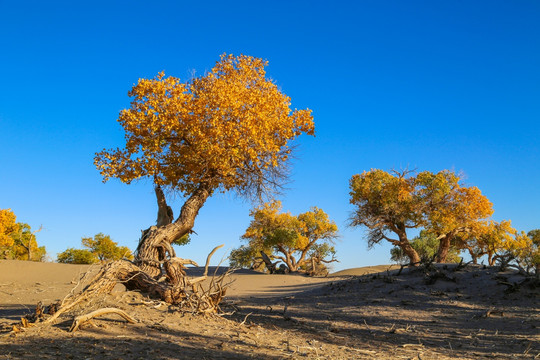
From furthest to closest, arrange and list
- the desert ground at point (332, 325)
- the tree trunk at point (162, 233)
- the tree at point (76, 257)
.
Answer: the tree at point (76, 257)
the tree trunk at point (162, 233)
the desert ground at point (332, 325)

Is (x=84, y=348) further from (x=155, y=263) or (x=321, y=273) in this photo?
(x=321, y=273)

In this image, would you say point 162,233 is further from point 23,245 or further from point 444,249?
point 23,245

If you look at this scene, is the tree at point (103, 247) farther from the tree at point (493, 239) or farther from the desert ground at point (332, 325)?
the tree at point (493, 239)

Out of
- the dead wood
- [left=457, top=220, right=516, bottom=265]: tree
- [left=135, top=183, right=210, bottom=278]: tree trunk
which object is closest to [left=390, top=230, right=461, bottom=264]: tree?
[left=457, top=220, right=516, bottom=265]: tree

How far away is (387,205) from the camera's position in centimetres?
2811

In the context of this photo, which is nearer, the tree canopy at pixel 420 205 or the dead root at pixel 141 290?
the dead root at pixel 141 290

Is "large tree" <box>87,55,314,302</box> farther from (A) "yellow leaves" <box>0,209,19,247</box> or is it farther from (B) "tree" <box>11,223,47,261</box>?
(B) "tree" <box>11,223,47,261</box>

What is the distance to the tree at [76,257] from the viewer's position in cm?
3644

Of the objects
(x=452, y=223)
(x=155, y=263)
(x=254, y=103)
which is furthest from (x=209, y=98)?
(x=452, y=223)

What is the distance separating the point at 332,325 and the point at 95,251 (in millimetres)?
33189

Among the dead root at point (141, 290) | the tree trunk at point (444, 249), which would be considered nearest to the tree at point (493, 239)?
the tree trunk at point (444, 249)

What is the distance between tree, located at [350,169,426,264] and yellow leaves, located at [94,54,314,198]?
16423mm

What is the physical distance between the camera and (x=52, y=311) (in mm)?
7727

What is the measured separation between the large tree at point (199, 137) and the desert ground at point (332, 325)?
3.39 meters
